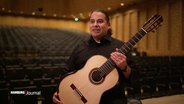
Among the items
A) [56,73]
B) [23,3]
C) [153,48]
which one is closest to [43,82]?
[56,73]

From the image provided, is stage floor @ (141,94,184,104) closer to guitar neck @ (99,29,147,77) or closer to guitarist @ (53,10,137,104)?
guitarist @ (53,10,137,104)

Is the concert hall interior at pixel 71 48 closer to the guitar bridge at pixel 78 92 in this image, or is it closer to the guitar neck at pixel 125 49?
the guitar neck at pixel 125 49

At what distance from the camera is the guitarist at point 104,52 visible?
161 cm

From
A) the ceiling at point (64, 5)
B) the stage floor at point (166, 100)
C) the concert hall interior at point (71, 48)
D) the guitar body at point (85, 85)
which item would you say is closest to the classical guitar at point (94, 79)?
the guitar body at point (85, 85)

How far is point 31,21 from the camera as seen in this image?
21.5 meters

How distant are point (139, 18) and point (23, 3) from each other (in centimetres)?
811

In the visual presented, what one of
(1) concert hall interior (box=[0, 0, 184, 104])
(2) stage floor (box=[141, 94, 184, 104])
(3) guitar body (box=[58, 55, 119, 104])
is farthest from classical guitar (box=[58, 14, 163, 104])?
(2) stage floor (box=[141, 94, 184, 104])

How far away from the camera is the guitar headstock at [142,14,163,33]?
61.0 inches

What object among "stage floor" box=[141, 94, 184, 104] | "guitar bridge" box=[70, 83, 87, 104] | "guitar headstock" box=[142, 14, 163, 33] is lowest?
"stage floor" box=[141, 94, 184, 104]

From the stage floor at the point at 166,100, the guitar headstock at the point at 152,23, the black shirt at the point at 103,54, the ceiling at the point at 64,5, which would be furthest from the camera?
the ceiling at the point at 64,5

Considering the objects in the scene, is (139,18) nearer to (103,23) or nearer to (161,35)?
(161,35)

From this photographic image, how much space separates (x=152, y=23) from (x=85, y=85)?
0.65 meters

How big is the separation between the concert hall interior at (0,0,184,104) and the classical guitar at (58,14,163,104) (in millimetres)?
123

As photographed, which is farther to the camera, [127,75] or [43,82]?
[43,82]
